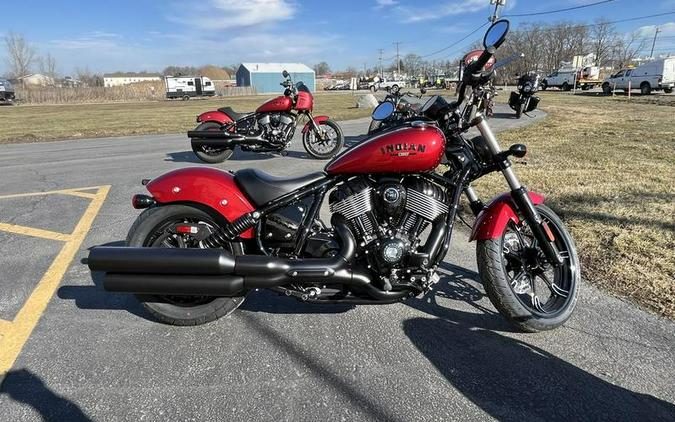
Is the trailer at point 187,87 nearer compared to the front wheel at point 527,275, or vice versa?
the front wheel at point 527,275

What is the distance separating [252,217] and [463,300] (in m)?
1.73

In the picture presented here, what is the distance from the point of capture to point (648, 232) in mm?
4387

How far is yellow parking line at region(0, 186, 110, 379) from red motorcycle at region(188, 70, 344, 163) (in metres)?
3.96

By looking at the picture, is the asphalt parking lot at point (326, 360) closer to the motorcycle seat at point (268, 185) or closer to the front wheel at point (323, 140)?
the motorcycle seat at point (268, 185)

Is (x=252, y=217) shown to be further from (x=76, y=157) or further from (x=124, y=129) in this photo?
(x=124, y=129)

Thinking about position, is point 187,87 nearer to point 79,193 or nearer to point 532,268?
point 79,193

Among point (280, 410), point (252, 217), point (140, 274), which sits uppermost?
point (252, 217)

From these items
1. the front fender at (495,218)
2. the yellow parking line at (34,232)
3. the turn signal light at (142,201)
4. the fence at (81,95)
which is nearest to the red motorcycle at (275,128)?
the yellow parking line at (34,232)

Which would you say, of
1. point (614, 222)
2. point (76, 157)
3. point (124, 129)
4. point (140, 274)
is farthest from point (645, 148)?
point (124, 129)

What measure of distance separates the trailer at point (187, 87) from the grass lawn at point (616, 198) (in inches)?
2132

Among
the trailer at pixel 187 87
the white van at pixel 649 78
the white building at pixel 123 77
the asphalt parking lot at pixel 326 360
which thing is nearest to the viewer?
the asphalt parking lot at pixel 326 360

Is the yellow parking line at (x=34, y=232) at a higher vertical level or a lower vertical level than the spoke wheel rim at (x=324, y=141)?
lower

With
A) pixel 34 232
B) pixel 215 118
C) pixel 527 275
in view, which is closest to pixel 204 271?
pixel 527 275

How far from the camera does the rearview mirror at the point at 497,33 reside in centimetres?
260
